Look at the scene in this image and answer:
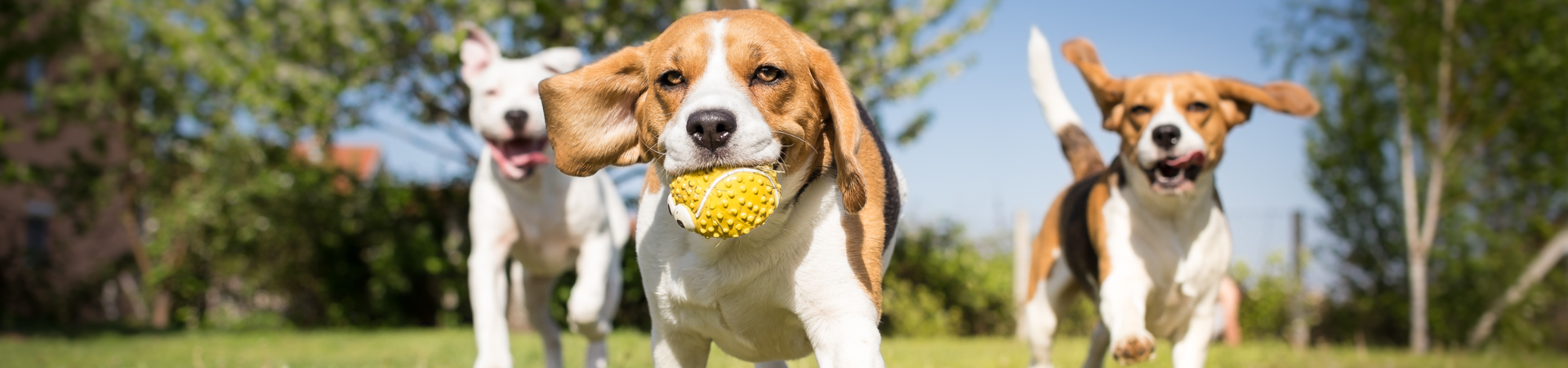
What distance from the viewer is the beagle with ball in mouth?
2.37 metres

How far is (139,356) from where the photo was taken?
8.02m

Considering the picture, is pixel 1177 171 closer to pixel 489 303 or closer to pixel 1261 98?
pixel 1261 98

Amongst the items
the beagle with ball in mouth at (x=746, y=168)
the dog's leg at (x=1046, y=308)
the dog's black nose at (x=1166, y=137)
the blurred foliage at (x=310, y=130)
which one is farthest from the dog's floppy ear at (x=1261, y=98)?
the blurred foliage at (x=310, y=130)

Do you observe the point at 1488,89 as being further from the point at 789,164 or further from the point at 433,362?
the point at 789,164

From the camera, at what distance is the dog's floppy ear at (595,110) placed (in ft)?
8.62

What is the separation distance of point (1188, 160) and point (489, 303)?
9.79ft

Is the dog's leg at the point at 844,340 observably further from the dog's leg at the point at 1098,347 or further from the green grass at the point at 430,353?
the green grass at the point at 430,353

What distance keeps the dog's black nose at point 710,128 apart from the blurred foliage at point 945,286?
33.2 ft

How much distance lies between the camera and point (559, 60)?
Answer: 5.22m

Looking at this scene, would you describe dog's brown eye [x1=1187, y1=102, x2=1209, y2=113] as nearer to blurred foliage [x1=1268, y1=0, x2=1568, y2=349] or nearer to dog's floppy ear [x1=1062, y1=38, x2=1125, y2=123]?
dog's floppy ear [x1=1062, y1=38, x2=1125, y2=123]

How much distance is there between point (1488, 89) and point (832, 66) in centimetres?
1275

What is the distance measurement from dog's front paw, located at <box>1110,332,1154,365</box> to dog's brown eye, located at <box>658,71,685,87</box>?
1979mm

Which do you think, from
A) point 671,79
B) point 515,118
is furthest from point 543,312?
point 671,79

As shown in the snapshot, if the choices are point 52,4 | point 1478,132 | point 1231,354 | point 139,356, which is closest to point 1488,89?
point 1478,132
